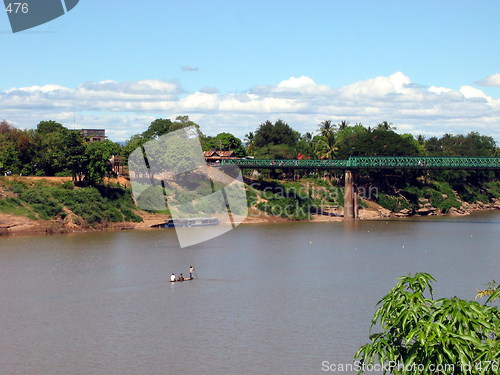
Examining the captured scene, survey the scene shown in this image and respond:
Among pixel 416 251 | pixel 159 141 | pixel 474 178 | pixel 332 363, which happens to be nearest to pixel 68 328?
pixel 332 363

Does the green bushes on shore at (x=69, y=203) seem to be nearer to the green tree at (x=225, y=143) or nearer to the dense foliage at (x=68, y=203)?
the dense foliage at (x=68, y=203)

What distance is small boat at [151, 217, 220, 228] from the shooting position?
11032 cm

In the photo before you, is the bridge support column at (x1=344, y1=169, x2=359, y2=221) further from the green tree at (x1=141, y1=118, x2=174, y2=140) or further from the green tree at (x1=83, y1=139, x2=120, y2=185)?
the green tree at (x1=141, y1=118, x2=174, y2=140)

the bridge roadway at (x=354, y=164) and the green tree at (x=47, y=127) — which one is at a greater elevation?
the green tree at (x=47, y=127)

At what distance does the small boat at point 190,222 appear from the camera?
110m

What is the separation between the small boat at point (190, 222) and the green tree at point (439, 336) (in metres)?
94.3

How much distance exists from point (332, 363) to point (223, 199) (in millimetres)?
89642

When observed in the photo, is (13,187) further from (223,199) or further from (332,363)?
(332,363)

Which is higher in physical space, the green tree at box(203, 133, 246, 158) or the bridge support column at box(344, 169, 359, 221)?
the green tree at box(203, 133, 246, 158)

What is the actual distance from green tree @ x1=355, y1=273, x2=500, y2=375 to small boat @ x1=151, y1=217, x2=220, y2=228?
94.3m

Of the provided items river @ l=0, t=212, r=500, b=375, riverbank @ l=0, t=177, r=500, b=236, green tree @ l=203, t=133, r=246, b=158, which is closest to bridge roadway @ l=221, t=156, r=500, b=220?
riverbank @ l=0, t=177, r=500, b=236

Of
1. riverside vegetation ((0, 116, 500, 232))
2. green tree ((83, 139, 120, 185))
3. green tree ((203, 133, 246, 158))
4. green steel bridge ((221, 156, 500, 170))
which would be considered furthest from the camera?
green tree ((203, 133, 246, 158))

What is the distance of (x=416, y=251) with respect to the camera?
80375 mm

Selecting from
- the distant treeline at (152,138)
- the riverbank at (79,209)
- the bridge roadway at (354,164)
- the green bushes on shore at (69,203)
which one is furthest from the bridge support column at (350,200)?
the green bushes on shore at (69,203)
